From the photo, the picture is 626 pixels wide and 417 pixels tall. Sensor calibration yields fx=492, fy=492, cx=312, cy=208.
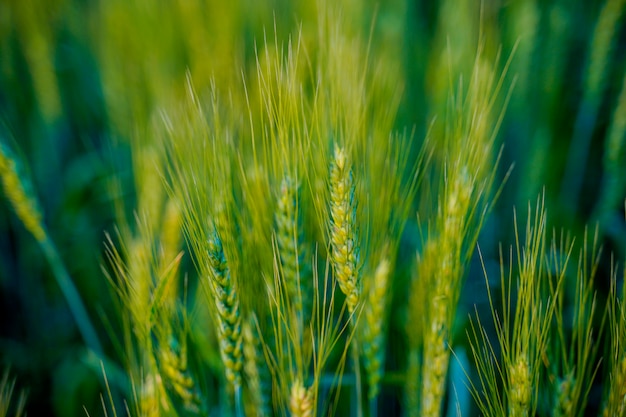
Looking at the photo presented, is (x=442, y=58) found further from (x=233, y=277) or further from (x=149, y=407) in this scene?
(x=149, y=407)

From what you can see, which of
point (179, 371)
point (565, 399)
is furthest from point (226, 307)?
point (565, 399)

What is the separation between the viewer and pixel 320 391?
68cm

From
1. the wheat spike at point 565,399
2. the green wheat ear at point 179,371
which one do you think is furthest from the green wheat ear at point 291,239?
the wheat spike at point 565,399

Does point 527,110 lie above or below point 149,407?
above

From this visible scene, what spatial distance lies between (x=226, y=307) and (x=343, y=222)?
0.15 metres

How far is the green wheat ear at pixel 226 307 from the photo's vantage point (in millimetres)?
497

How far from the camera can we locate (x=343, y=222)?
1.60ft

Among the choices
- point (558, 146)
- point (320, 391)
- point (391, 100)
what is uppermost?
point (391, 100)

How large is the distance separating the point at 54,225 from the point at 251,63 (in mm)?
550

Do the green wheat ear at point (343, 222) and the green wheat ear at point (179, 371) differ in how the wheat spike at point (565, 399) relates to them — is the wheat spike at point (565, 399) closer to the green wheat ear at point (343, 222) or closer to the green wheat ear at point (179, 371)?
the green wheat ear at point (343, 222)

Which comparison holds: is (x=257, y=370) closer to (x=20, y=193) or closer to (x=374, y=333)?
(x=374, y=333)

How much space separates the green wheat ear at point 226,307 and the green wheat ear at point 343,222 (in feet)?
0.37

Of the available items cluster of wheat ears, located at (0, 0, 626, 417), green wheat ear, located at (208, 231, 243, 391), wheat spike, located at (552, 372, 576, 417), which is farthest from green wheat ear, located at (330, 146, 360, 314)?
wheat spike, located at (552, 372, 576, 417)

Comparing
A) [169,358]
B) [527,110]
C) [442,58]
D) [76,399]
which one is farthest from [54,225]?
[527,110]
